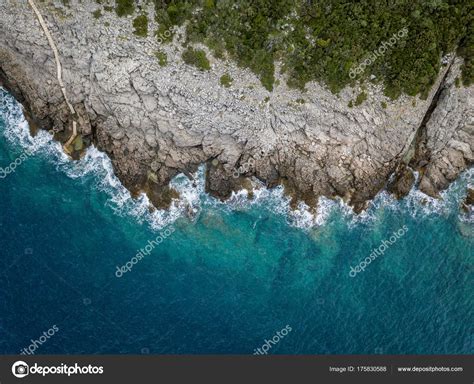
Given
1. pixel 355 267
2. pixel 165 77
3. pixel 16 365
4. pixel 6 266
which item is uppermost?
pixel 165 77

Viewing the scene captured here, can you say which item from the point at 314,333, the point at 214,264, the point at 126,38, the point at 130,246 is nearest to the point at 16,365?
the point at 130,246

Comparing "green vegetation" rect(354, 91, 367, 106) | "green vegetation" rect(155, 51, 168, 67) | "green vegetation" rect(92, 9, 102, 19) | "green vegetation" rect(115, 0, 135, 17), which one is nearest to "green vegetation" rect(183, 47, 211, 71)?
"green vegetation" rect(155, 51, 168, 67)

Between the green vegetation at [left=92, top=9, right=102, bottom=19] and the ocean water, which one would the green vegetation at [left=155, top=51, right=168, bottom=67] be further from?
the ocean water

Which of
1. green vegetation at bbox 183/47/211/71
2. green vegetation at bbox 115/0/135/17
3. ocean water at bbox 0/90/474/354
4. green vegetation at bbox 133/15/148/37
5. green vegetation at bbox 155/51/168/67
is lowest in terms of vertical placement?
ocean water at bbox 0/90/474/354

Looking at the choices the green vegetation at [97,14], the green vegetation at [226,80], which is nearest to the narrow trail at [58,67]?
the green vegetation at [97,14]

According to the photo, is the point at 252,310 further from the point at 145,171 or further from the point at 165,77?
the point at 165,77

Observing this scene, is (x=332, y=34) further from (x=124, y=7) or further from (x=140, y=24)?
(x=124, y=7)
